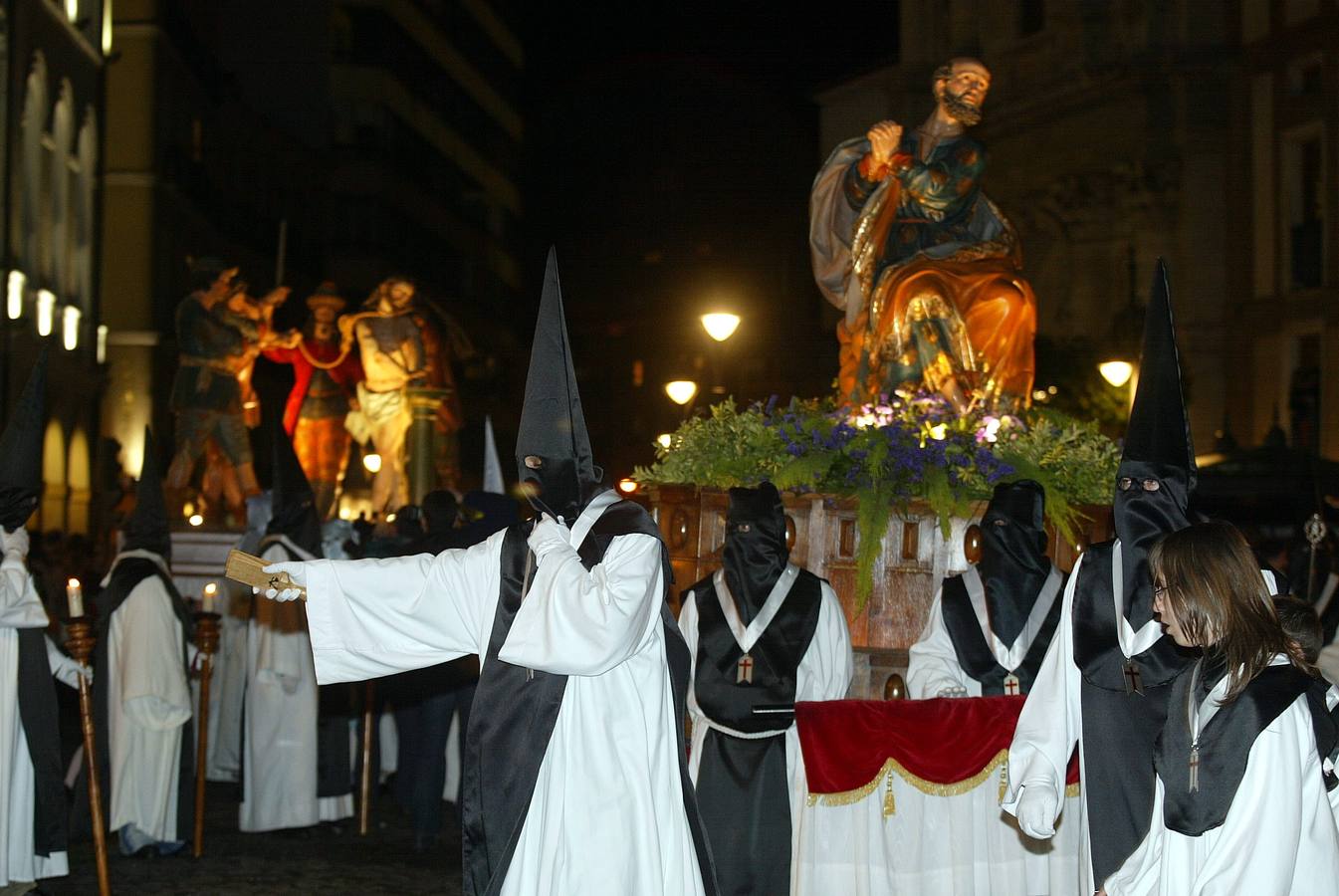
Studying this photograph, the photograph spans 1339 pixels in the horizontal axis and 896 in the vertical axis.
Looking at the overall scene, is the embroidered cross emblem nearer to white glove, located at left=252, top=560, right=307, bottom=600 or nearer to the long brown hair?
the long brown hair

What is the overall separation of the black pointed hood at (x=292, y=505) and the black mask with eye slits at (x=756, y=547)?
14.4 feet

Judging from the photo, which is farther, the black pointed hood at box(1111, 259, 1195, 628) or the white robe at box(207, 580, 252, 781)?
the white robe at box(207, 580, 252, 781)

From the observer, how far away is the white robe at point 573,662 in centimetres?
594

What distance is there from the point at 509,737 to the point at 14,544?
12.1 feet

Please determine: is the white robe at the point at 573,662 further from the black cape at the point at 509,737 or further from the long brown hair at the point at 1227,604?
the long brown hair at the point at 1227,604

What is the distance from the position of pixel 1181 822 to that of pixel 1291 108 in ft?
96.6

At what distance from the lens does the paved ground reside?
976 cm

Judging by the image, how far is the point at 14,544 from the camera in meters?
8.63

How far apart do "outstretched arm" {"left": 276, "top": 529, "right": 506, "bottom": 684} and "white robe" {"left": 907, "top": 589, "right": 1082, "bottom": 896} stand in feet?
8.05

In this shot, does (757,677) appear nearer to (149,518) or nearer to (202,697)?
(202,697)

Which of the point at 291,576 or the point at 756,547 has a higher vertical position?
the point at 756,547

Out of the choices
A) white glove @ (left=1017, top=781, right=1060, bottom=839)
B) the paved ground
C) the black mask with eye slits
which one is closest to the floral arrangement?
the black mask with eye slits

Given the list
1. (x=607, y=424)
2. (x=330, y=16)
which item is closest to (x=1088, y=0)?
(x=607, y=424)

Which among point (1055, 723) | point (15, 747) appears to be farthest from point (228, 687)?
point (1055, 723)
